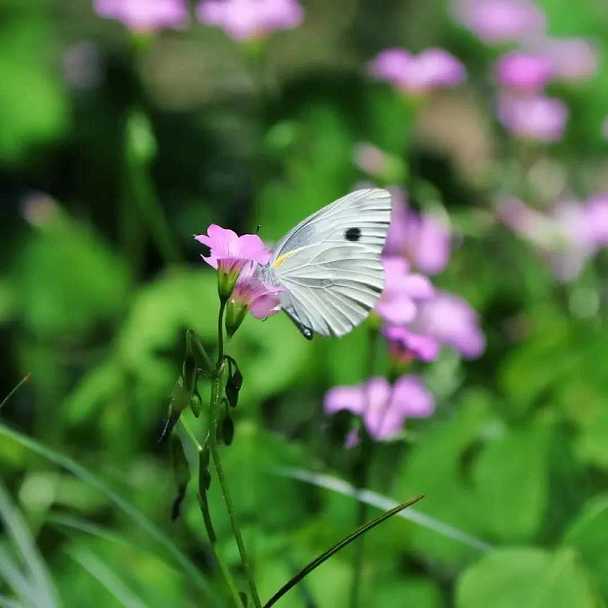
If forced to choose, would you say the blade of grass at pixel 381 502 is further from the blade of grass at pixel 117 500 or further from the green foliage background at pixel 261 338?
the blade of grass at pixel 117 500

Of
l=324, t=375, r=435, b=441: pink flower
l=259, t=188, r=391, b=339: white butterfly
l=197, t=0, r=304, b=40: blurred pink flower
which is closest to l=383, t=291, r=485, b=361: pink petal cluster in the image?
l=324, t=375, r=435, b=441: pink flower

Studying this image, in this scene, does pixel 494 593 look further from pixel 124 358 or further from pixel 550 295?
pixel 550 295

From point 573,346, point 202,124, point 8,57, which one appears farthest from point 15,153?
point 573,346

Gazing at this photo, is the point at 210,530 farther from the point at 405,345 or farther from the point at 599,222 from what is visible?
the point at 599,222

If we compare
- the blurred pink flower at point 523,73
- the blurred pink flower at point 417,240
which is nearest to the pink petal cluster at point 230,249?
the blurred pink flower at point 417,240

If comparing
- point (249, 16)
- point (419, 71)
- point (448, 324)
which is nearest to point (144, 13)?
point (249, 16)

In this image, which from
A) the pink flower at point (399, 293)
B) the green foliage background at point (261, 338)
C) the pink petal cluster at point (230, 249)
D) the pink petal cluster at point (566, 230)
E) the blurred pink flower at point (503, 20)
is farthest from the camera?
the blurred pink flower at point (503, 20)
